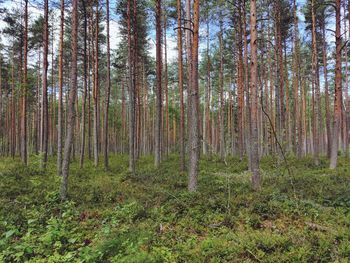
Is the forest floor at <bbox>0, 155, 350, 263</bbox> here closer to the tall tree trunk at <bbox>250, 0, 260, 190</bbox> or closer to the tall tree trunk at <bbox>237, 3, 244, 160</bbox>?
the tall tree trunk at <bbox>250, 0, 260, 190</bbox>

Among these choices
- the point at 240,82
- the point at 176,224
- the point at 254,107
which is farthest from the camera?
the point at 240,82

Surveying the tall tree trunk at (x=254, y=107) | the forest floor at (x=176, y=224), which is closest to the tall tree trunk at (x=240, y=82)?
the tall tree trunk at (x=254, y=107)

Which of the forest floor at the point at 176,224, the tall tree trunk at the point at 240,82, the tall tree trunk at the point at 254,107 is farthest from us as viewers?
the tall tree trunk at the point at 240,82

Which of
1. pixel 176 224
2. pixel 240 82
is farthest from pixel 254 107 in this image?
pixel 240 82

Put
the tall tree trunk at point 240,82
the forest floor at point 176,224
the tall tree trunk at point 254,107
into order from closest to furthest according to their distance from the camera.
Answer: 1. the forest floor at point 176,224
2. the tall tree trunk at point 254,107
3. the tall tree trunk at point 240,82

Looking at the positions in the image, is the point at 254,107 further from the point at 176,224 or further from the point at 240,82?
the point at 240,82

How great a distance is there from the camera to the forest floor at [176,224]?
4.50 m

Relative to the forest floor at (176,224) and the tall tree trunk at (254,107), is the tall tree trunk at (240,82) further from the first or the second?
the forest floor at (176,224)

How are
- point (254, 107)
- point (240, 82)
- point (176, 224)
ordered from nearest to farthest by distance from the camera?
1. point (176, 224)
2. point (254, 107)
3. point (240, 82)

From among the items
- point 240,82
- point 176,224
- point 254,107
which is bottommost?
point 176,224

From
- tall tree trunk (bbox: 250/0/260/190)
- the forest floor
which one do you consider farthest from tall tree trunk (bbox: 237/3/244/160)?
the forest floor

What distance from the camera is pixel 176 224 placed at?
611 cm

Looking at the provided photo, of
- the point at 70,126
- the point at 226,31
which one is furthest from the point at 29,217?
the point at 226,31

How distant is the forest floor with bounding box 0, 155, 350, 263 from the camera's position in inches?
177
